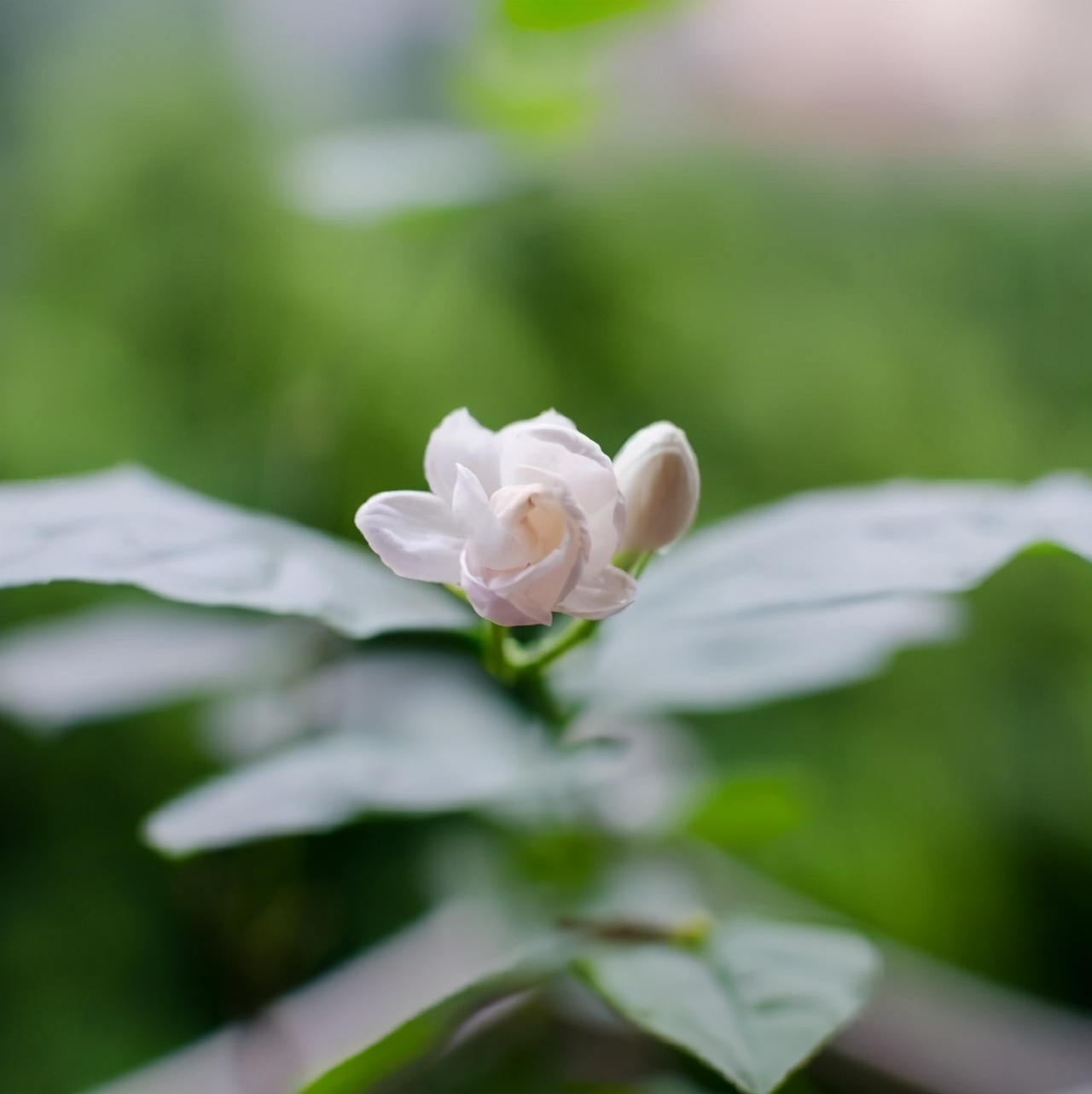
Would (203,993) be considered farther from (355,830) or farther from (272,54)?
(272,54)

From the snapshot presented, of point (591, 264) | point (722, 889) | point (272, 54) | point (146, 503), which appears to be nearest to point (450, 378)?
point (591, 264)

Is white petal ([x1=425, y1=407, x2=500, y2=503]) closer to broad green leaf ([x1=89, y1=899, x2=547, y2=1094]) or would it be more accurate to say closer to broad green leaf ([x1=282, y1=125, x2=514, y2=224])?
broad green leaf ([x1=89, y1=899, x2=547, y2=1094])

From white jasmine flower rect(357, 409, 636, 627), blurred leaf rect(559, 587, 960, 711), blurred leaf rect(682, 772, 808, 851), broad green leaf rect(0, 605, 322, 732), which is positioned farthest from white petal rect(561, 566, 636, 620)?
broad green leaf rect(0, 605, 322, 732)

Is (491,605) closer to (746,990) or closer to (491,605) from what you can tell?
(491,605)

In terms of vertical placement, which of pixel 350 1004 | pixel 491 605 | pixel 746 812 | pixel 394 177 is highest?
pixel 394 177

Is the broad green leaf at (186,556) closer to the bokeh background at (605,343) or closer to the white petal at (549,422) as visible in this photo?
the white petal at (549,422)

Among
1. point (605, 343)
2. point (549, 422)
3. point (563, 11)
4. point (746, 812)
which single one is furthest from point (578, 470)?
point (605, 343)
